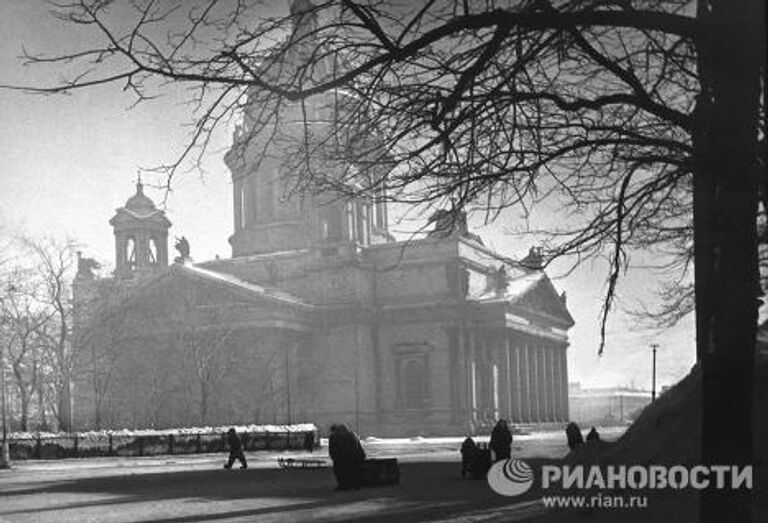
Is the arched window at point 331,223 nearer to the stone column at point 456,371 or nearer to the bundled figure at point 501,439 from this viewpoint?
the stone column at point 456,371

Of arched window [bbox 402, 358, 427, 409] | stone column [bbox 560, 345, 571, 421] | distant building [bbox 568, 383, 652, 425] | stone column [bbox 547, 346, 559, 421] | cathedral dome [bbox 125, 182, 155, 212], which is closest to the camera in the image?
arched window [bbox 402, 358, 427, 409]

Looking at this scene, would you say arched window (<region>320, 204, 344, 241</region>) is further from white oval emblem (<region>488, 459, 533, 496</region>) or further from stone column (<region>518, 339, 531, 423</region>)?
white oval emblem (<region>488, 459, 533, 496</region>)

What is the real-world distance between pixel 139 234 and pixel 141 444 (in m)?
39.4

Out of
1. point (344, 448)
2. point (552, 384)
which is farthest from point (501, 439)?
point (552, 384)

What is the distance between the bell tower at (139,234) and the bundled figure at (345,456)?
2339 inches

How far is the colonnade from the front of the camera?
73806 millimetres

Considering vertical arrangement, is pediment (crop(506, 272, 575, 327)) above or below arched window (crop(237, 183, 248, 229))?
below

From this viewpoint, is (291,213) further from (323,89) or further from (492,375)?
(323,89)

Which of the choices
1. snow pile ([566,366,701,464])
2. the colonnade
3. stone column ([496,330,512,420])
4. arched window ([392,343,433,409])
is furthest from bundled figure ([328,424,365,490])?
stone column ([496,330,512,420])

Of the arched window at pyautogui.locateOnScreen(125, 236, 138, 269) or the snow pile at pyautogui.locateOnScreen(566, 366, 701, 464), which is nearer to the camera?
the snow pile at pyautogui.locateOnScreen(566, 366, 701, 464)

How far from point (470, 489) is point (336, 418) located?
176 feet

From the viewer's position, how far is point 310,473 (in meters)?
27.1

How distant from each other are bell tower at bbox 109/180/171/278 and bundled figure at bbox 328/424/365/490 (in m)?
59.4

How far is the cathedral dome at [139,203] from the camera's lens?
77938mm
